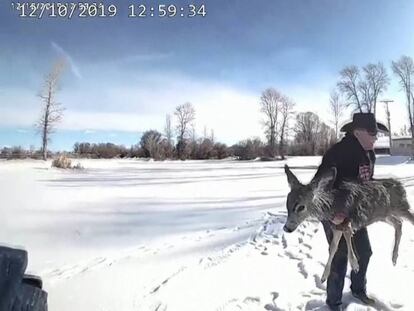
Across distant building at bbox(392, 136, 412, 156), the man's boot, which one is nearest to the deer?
distant building at bbox(392, 136, 412, 156)

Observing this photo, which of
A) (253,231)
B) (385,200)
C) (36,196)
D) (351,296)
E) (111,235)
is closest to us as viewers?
(385,200)

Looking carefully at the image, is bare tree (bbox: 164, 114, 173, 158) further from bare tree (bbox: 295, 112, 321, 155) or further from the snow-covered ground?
bare tree (bbox: 295, 112, 321, 155)

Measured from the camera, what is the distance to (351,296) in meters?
1.38

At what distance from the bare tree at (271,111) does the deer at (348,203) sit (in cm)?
32

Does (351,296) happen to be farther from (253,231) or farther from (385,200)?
(253,231)

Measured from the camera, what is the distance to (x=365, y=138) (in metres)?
0.97

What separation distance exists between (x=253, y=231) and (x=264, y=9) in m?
1.44

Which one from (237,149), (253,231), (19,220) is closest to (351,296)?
(237,149)

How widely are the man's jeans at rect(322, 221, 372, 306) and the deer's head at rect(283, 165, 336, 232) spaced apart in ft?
1.53

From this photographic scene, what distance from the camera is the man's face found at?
→ 0.96 meters

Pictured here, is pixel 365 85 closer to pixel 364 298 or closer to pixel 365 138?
pixel 365 138

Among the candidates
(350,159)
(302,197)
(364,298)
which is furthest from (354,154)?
(364,298)

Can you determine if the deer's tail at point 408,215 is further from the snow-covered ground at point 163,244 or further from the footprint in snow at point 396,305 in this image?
the footprint in snow at point 396,305

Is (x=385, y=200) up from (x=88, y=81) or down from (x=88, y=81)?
down
